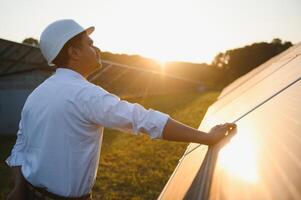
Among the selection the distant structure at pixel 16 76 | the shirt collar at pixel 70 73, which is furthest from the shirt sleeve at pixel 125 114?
the distant structure at pixel 16 76

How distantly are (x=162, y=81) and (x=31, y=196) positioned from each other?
31701 mm

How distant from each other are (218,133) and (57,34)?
1043mm

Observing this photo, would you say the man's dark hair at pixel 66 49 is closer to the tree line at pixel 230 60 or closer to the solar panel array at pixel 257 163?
the solar panel array at pixel 257 163

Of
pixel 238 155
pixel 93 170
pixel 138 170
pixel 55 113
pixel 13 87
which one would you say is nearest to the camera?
pixel 238 155

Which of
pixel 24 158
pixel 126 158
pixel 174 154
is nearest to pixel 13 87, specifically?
pixel 126 158

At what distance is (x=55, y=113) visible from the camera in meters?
1.90

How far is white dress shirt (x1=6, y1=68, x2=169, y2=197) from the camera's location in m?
1.71

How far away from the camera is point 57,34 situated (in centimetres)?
198

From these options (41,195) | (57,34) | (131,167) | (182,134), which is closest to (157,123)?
(182,134)

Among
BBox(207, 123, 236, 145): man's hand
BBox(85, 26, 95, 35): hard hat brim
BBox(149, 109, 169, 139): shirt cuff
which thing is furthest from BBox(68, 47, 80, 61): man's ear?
BBox(207, 123, 236, 145): man's hand

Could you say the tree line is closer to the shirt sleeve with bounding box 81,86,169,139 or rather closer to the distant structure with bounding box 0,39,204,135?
the distant structure with bounding box 0,39,204,135

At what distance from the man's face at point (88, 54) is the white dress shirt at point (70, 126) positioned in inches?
3.6

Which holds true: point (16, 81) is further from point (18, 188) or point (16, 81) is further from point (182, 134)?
point (182, 134)

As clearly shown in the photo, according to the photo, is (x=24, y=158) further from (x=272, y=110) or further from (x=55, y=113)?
(x=272, y=110)
